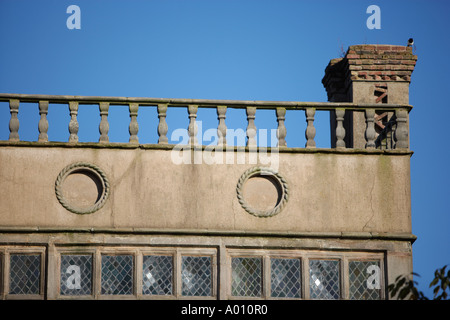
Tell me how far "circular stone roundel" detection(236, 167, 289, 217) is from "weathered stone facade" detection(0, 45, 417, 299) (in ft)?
0.07

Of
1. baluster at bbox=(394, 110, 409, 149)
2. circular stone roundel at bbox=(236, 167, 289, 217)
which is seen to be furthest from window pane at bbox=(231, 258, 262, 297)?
baluster at bbox=(394, 110, 409, 149)

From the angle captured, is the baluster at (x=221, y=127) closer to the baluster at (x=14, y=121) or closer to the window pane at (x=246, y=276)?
the window pane at (x=246, y=276)

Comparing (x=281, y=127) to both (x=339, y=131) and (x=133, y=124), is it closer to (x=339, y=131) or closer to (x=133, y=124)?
(x=339, y=131)

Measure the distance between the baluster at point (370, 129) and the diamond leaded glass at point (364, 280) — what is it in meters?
1.99

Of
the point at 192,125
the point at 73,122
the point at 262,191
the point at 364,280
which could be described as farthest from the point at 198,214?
the point at 364,280

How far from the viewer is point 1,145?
19.3 m

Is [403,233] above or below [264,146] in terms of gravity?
below

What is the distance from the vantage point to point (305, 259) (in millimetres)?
19125

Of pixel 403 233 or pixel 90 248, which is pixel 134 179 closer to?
pixel 90 248

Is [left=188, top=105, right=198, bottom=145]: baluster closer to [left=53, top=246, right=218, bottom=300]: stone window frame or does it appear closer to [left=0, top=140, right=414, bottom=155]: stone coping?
[left=0, top=140, right=414, bottom=155]: stone coping

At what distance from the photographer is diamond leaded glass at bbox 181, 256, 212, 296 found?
18.9m

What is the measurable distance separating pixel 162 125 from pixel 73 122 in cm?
146
